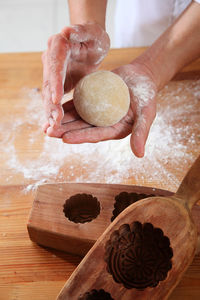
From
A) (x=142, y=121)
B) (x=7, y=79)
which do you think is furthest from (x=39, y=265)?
(x=7, y=79)

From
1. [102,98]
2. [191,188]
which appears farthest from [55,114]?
[191,188]

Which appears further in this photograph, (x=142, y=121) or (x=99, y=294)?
(x=142, y=121)

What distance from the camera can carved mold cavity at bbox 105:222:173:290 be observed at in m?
0.59

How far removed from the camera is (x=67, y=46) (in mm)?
901

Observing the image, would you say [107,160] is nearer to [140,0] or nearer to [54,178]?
[54,178]

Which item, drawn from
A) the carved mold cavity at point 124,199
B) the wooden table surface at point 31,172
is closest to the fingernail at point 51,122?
the wooden table surface at point 31,172

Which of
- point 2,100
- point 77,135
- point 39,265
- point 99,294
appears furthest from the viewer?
point 2,100

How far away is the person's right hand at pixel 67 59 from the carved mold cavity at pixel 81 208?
0.70ft

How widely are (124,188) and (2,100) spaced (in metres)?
0.64

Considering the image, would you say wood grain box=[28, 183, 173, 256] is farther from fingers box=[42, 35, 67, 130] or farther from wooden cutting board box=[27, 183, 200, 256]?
fingers box=[42, 35, 67, 130]

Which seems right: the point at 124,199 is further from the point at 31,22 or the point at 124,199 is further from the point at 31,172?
the point at 31,22

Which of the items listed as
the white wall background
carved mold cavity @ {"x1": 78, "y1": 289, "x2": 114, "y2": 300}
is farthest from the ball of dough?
the white wall background

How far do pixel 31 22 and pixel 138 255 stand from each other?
2.45 meters

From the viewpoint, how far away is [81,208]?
78 cm
